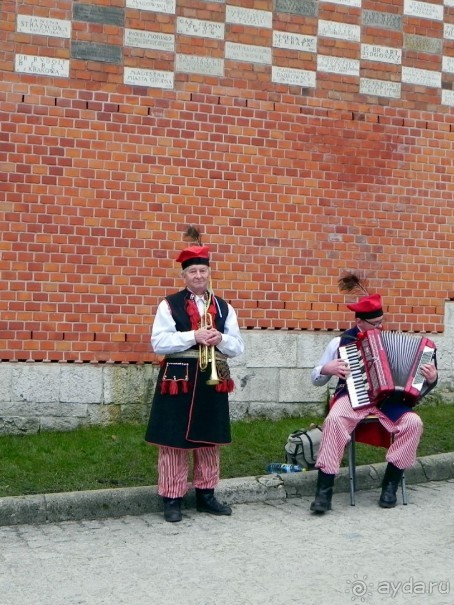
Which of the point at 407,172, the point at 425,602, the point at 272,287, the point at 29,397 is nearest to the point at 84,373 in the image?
the point at 29,397

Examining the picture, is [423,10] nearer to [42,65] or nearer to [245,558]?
[42,65]

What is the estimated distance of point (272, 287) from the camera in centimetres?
930

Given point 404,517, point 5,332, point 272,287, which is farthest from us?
point 272,287

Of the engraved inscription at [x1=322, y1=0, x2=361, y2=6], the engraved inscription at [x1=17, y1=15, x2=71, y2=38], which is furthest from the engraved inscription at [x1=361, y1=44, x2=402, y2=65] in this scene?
the engraved inscription at [x1=17, y1=15, x2=71, y2=38]

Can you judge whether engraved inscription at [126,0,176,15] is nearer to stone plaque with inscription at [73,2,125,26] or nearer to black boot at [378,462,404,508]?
stone plaque with inscription at [73,2,125,26]

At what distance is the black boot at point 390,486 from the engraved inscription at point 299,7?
480 cm

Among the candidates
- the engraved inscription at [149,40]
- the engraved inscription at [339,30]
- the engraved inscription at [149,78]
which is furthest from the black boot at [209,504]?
the engraved inscription at [339,30]

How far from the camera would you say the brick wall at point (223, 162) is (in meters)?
8.59

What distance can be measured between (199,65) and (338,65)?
149 centimetres

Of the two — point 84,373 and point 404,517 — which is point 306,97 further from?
point 404,517

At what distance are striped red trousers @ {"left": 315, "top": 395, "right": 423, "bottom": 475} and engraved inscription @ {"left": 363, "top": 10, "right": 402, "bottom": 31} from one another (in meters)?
4.48

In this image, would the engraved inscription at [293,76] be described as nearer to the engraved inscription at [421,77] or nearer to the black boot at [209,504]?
the engraved inscription at [421,77]

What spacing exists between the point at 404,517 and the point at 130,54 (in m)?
4.97

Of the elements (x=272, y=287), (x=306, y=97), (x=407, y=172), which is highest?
(x=306, y=97)
